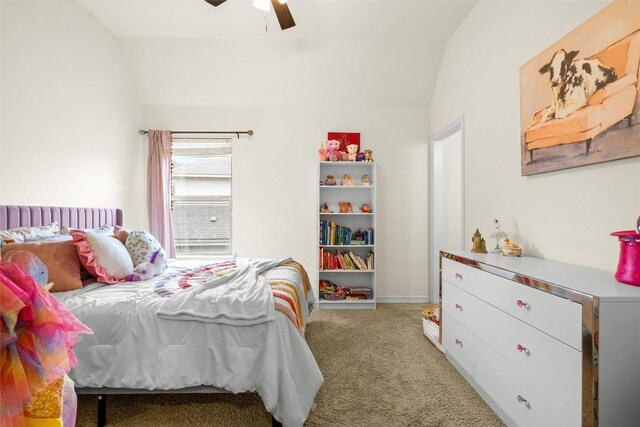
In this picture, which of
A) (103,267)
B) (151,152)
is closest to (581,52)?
(103,267)

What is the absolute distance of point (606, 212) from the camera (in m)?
1.63

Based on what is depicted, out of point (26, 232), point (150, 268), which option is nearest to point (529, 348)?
point (150, 268)

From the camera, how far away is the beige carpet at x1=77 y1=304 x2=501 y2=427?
1740 millimetres

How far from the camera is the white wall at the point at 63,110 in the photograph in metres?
2.23

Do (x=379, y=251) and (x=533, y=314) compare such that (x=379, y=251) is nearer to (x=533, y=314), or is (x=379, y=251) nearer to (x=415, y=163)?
(x=415, y=163)

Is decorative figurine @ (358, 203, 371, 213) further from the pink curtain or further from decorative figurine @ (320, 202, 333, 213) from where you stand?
the pink curtain

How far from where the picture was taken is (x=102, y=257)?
6.86 feet

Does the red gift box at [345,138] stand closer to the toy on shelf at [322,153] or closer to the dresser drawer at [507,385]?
the toy on shelf at [322,153]

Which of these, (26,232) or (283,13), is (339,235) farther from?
(26,232)

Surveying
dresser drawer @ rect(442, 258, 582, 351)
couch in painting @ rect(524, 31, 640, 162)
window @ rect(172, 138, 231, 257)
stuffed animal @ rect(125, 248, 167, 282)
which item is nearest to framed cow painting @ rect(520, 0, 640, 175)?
couch in painting @ rect(524, 31, 640, 162)

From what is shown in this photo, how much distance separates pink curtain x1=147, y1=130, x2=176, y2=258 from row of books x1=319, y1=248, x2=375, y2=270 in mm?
1860

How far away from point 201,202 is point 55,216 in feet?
5.85

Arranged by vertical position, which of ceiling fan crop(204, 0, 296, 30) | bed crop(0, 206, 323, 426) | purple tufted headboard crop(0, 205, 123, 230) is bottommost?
bed crop(0, 206, 323, 426)

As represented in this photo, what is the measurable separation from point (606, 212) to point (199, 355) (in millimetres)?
2237
